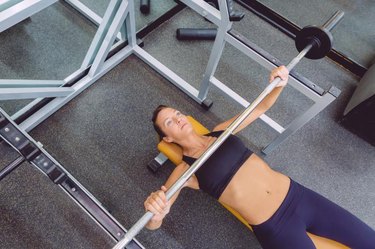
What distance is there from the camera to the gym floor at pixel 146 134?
189cm

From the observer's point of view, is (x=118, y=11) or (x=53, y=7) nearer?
(x=118, y=11)

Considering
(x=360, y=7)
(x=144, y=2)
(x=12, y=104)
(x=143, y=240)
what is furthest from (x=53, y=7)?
(x=360, y=7)

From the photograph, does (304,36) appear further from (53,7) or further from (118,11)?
(53,7)

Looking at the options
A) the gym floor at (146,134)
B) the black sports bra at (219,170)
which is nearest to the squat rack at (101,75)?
the gym floor at (146,134)

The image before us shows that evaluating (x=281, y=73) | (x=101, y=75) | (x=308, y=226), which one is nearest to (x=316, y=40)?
(x=281, y=73)

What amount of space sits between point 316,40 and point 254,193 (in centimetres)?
86

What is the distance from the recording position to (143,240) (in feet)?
6.11

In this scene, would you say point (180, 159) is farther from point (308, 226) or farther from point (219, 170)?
point (308, 226)

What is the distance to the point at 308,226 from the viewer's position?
159cm

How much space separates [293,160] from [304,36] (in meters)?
0.98

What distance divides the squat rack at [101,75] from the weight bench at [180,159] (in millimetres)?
430

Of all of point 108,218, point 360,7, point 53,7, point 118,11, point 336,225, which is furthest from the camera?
point 360,7

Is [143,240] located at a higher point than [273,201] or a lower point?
lower

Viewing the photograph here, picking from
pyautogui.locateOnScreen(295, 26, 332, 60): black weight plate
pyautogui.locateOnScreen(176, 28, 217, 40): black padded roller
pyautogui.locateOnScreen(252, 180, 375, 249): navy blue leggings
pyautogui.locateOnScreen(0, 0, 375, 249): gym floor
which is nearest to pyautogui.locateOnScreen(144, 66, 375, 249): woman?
pyautogui.locateOnScreen(252, 180, 375, 249): navy blue leggings
